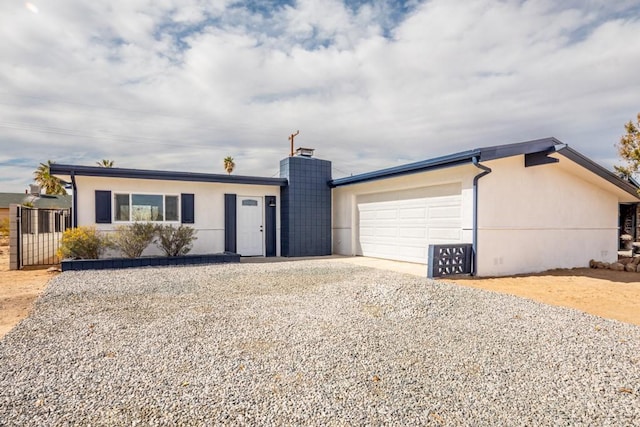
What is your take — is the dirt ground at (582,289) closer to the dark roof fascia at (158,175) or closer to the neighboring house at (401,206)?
the neighboring house at (401,206)

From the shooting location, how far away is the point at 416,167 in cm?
964

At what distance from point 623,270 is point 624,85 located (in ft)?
19.8

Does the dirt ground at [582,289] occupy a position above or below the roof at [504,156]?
below

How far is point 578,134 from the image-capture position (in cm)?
1533

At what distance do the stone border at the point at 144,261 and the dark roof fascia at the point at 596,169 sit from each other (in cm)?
934

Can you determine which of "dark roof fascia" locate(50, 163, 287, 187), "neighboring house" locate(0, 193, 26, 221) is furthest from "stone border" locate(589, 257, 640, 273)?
"neighboring house" locate(0, 193, 26, 221)

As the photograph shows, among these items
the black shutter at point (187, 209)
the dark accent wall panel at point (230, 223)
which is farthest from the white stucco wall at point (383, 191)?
the black shutter at point (187, 209)

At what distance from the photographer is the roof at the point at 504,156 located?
26.3 feet

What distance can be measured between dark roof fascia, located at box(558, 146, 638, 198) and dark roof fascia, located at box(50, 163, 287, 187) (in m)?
8.35

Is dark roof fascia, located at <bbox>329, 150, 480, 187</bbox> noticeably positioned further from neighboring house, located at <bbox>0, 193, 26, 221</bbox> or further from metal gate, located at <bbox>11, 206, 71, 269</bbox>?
neighboring house, located at <bbox>0, 193, 26, 221</bbox>

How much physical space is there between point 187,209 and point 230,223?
4.71 ft

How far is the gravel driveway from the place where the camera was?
2434 millimetres

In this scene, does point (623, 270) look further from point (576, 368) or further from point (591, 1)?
point (576, 368)

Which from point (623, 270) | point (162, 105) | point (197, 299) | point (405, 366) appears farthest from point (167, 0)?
point (623, 270)
